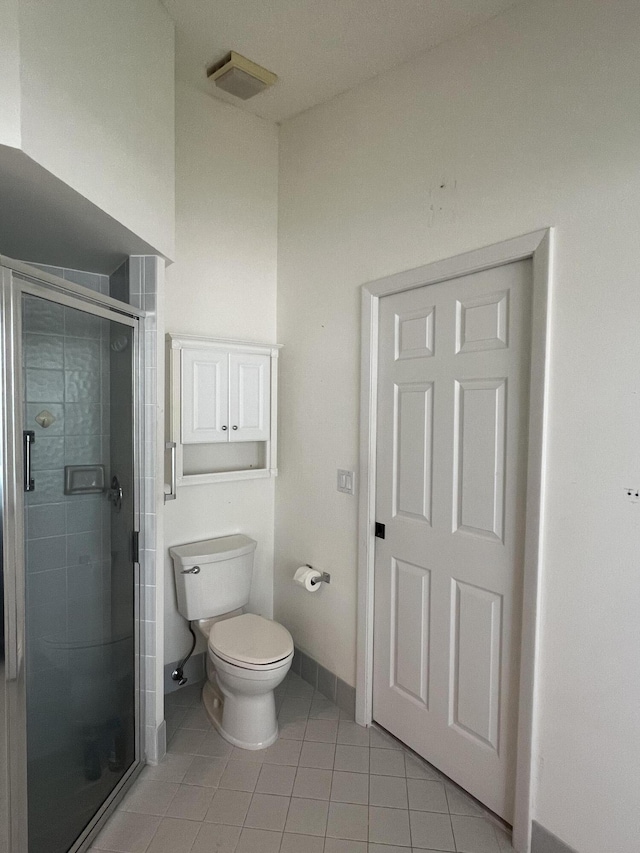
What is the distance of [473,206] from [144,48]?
1261mm

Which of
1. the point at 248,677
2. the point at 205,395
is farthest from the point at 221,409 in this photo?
the point at 248,677

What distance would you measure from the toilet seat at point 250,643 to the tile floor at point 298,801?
41cm

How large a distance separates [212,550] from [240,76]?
2170 mm

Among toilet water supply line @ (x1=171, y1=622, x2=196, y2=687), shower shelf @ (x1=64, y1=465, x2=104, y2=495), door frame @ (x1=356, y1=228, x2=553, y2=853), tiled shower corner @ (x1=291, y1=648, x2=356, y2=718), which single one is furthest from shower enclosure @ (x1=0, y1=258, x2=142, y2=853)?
door frame @ (x1=356, y1=228, x2=553, y2=853)

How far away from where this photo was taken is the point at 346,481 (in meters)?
2.28

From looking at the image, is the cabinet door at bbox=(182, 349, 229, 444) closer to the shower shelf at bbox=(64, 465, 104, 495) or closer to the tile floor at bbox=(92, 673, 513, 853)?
the shower shelf at bbox=(64, 465, 104, 495)

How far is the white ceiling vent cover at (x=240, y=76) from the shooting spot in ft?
6.69

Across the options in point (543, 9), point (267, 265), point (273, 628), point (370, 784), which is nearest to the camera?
point (543, 9)

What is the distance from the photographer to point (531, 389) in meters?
1.53

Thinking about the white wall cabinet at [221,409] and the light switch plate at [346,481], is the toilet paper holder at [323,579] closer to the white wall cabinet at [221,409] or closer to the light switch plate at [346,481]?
the light switch plate at [346,481]

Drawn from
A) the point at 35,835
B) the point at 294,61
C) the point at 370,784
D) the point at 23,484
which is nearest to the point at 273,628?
the point at 370,784

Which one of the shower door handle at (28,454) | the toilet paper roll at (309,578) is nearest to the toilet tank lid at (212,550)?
the toilet paper roll at (309,578)

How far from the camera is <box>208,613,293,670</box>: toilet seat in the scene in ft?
6.45

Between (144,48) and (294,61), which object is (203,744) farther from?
(294,61)
